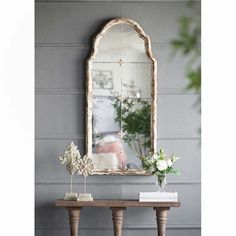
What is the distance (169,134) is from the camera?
5012mm

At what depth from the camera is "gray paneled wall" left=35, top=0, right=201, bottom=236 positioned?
16.3ft

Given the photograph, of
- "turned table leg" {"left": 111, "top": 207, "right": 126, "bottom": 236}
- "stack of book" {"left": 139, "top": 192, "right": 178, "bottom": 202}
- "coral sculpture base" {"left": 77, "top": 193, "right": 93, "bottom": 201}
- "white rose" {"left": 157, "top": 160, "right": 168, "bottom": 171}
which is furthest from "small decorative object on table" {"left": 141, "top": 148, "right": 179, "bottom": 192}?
"coral sculpture base" {"left": 77, "top": 193, "right": 93, "bottom": 201}

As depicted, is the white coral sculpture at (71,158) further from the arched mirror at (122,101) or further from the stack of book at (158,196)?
the stack of book at (158,196)

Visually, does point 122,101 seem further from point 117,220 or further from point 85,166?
point 117,220

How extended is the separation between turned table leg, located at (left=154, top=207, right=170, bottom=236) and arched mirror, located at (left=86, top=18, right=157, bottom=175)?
46 cm

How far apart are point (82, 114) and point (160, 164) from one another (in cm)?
81

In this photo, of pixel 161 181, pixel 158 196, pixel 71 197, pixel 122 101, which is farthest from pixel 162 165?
pixel 71 197

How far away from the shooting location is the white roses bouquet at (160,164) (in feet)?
15.4

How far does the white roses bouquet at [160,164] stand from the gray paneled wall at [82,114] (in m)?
0.25

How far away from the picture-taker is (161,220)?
4578mm

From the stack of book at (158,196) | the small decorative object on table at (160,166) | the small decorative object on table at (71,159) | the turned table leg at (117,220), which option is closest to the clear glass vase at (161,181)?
the small decorative object on table at (160,166)
